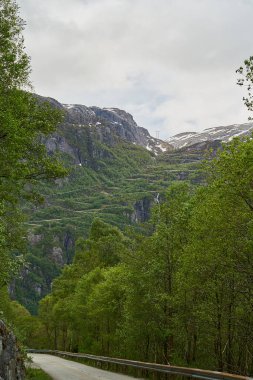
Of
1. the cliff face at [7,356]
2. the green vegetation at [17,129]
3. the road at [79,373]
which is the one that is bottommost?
the road at [79,373]

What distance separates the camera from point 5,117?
17.4 metres

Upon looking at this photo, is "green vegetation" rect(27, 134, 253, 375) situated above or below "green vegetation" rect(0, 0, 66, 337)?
below

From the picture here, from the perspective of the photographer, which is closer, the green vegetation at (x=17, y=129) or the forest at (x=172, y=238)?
the green vegetation at (x=17, y=129)

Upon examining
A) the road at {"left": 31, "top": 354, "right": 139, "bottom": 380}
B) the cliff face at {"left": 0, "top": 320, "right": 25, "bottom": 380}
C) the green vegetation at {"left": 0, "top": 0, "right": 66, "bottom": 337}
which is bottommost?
the road at {"left": 31, "top": 354, "right": 139, "bottom": 380}

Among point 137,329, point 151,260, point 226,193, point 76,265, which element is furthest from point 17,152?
point 76,265

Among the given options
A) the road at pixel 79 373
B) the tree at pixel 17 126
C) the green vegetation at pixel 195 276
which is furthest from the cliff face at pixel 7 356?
the road at pixel 79 373

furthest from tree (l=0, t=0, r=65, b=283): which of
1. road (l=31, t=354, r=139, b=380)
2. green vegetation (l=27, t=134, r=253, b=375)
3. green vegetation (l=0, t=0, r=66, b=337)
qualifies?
road (l=31, t=354, r=139, b=380)

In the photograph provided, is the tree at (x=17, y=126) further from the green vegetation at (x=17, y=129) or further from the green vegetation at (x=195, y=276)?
the green vegetation at (x=195, y=276)

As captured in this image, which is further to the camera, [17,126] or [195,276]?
[195,276]

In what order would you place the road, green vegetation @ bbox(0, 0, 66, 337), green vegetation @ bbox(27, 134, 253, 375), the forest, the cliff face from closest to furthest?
1. the cliff face
2. green vegetation @ bbox(0, 0, 66, 337)
3. the forest
4. green vegetation @ bbox(27, 134, 253, 375)
5. the road

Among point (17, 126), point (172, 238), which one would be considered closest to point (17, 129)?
point (17, 126)

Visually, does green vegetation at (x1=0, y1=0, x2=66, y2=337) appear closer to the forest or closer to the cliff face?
the forest

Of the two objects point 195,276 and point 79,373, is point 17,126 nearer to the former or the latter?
point 195,276

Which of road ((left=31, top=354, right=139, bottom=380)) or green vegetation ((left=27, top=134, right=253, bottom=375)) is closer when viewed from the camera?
green vegetation ((left=27, top=134, right=253, bottom=375))
